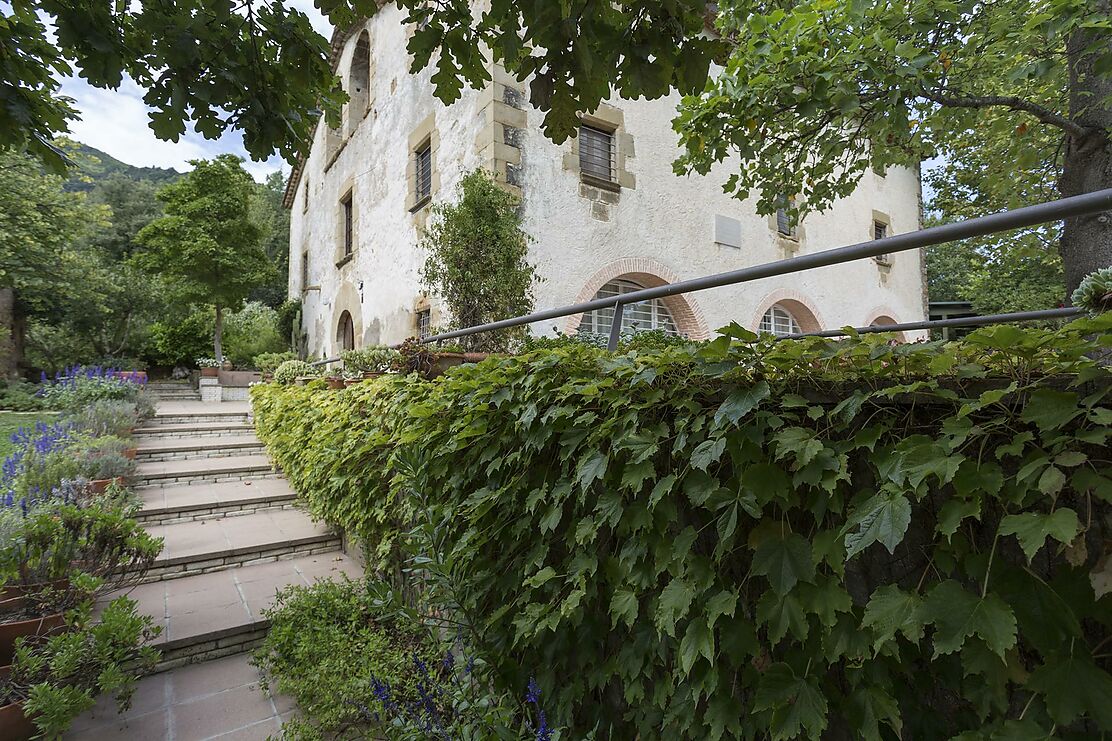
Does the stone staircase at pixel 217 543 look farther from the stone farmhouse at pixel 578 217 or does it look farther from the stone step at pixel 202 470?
the stone farmhouse at pixel 578 217

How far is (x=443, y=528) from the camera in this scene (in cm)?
221

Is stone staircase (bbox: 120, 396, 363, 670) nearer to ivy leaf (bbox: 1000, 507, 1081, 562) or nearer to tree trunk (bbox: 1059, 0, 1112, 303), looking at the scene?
ivy leaf (bbox: 1000, 507, 1081, 562)

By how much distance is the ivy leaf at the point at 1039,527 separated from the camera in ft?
2.79

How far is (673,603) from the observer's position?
4.52ft

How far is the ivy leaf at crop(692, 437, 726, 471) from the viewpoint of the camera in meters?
1.32

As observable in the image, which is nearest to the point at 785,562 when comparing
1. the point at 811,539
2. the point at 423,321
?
the point at 811,539

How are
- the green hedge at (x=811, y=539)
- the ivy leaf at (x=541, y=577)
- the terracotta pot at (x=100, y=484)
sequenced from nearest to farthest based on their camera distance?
the green hedge at (x=811, y=539) < the ivy leaf at (x=541, y=577) < the terracotta pot at (x=100, y=484)

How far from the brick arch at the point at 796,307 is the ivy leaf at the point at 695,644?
8.65 metres

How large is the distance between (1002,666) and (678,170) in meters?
4.65

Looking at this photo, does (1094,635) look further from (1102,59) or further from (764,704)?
(1102,59)

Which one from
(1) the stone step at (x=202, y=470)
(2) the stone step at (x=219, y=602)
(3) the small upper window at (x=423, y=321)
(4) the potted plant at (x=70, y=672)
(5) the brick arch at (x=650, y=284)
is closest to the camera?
(4) the potted plant at (x=70, y=672)

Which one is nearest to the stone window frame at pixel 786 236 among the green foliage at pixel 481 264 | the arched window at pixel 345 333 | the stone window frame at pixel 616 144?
the stone window frame at pixel 616 144

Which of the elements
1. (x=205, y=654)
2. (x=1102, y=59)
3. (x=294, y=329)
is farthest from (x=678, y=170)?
(x=294, y=329)

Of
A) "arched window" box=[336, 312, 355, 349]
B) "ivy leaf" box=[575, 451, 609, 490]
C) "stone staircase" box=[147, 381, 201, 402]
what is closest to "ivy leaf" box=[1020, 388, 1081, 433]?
"ivy leaf" box=[575, 451, 609, 490]
